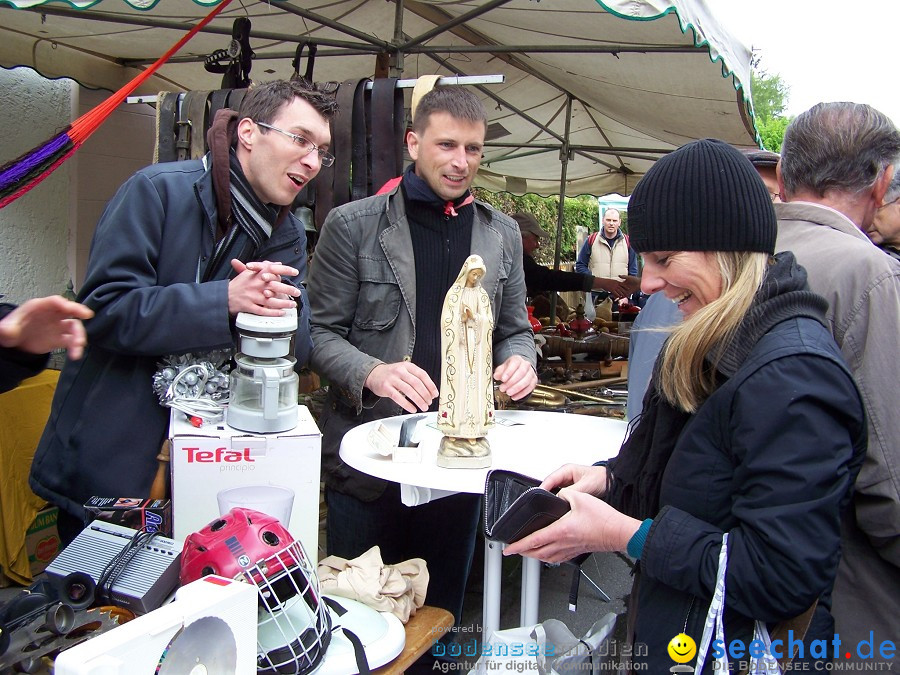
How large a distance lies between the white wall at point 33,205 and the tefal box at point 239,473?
3.63 metres

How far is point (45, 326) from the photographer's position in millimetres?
1536

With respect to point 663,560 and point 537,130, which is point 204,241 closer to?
point 663,560

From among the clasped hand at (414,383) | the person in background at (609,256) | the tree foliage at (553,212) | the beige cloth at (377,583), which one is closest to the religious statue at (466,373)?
the clasped hand at (414,383)

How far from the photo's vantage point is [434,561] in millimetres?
2652

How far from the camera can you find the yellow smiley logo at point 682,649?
4.06ft

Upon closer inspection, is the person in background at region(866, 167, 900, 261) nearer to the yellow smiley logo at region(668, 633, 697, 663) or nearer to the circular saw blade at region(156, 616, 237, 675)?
the yellow smiley logo at region(668, 633, 697, 663)

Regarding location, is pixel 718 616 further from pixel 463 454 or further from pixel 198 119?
pixel 198 119

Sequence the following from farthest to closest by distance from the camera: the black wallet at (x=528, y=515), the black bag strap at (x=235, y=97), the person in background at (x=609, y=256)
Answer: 1. the person in background at (x=609, y=256)
2. the black bag strap at (x=235, y=97)
3. the black wallet at (x=528, y=515)

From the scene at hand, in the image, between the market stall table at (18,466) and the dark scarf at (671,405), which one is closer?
the dark scarf at (671,405)

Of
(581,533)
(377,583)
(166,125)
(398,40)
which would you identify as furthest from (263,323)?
(398,40)

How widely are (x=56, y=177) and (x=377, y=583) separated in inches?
174

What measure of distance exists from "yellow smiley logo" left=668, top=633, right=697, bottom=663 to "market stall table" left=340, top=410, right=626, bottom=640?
2.12 ft

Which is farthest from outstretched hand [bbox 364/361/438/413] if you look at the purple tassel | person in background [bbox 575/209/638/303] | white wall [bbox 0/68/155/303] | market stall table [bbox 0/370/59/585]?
person in background [bbox 575/209/638/303]

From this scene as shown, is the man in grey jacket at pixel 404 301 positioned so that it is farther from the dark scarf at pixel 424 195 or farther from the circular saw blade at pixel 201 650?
the circular saw blade at pixel 201 650
